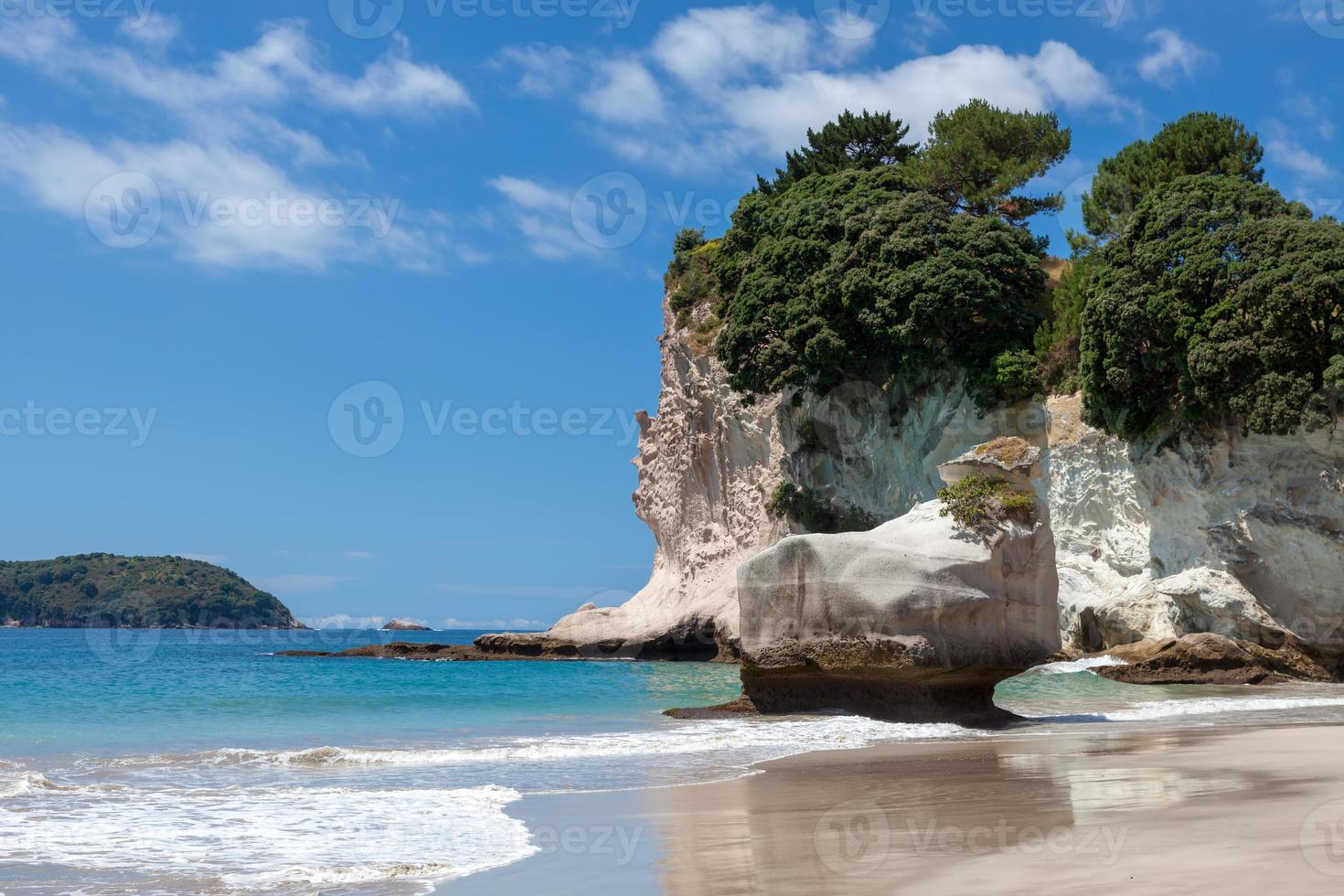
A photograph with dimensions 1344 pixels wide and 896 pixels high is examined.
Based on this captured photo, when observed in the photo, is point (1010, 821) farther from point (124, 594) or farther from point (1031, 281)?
point (124, 594)

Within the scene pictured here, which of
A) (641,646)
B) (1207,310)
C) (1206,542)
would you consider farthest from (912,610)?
(641,646)

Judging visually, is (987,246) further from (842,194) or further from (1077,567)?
(1077,567)

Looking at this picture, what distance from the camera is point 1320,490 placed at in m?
29.4

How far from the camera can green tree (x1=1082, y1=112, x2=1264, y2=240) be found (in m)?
36.6

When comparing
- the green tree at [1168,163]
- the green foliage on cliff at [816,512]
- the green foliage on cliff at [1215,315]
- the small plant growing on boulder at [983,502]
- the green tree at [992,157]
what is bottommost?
the small plant growing on boulder at [983,502]

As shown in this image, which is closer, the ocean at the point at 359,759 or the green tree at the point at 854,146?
the ocean at the point at 359,759

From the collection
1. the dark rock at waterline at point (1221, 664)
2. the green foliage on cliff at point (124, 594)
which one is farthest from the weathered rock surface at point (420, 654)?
the green foliage on cliff at point (124, 594)

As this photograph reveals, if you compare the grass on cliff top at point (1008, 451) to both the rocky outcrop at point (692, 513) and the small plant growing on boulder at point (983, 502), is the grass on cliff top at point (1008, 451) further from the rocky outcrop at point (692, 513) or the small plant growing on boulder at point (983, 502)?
the rocky outcrop at point (692, 513)

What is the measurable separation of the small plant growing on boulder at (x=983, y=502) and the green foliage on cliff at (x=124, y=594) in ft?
377

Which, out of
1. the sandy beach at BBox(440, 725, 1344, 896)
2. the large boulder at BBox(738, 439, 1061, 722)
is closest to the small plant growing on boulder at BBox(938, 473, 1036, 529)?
the large boulder at BBox(738, 439, 1061, 722)

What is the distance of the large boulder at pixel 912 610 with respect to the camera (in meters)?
18.1

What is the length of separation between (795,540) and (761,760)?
5.29 meters

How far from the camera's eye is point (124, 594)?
121 meters

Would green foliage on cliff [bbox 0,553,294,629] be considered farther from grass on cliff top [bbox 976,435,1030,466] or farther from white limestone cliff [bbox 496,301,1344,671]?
grass on cliff top [bbox 976,435,1030,466]
